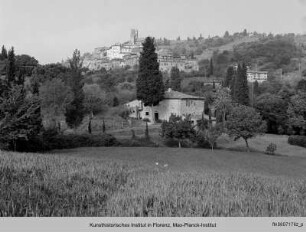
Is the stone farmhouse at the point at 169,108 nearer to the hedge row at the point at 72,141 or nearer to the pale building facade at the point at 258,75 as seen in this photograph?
the hedge row at the point at 72,141

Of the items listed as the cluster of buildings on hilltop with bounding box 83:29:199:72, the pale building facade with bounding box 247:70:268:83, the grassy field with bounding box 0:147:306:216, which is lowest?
the grassy field with bounding box 0:147:306:216

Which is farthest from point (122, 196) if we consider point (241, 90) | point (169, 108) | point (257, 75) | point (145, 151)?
point (257, 75)

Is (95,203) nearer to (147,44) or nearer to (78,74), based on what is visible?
(78,74)

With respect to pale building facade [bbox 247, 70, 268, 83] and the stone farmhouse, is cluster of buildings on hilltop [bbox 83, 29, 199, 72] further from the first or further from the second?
the stone farmhouse

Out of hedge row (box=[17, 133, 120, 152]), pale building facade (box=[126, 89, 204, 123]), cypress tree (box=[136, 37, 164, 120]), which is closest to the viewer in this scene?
hedge row (box=[17, 133, 120, 152])

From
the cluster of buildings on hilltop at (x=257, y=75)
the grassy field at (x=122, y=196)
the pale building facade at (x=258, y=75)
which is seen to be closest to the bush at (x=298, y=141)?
the grassy field at (x=122, y=196)

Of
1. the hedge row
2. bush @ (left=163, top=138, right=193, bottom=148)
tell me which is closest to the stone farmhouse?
bush @ (left=163, top=138, right=193, bottom=148)
